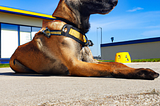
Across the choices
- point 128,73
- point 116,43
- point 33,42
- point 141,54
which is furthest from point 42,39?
point 116,43

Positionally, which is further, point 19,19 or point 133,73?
point 19,19

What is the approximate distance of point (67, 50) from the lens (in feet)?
7.84

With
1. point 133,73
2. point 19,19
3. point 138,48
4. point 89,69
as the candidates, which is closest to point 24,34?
point 19,19

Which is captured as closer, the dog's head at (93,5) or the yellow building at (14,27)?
the dog's head at (93,5)

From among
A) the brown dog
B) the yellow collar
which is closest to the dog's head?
the brown dog

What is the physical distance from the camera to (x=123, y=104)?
884mm

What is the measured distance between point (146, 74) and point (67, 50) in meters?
1.14

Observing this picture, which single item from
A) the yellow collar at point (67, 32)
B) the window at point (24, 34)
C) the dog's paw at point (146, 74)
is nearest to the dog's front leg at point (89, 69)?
the dog's paw at point (146, 74)

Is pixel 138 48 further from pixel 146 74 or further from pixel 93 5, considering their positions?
pixel 146 74

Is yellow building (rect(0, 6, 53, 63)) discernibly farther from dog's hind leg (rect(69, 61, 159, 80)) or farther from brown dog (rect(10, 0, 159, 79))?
dog's hind leg (rect(69, 61, 159, 80))

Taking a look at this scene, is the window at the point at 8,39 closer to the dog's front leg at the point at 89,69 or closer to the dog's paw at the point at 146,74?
the dog's front leg at the point at 89,69

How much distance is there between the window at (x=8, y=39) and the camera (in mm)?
11820

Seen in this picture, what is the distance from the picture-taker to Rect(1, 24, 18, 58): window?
38.8 feet

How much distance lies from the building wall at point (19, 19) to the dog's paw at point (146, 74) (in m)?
11.6
